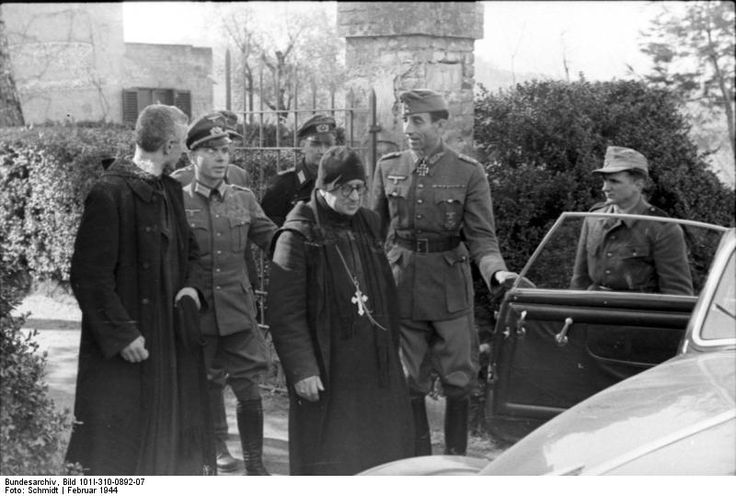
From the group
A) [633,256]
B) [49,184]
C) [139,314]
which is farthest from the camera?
[49,184]

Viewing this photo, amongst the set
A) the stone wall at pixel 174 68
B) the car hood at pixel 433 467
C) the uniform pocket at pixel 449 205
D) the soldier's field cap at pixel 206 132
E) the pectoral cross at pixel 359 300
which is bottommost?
the car hood at pixel 433 467

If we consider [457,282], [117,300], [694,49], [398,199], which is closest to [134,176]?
[117,300]

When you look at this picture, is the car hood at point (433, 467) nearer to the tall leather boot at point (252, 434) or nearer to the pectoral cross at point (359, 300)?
the pectoral cross at point (359, 300)

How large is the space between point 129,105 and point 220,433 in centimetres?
234

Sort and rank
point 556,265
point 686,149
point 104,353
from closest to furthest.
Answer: point 104,353
point 556,265
point 686,149

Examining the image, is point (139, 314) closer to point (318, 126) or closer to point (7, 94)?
point (318, 126)

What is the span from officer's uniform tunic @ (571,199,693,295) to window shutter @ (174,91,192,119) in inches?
110

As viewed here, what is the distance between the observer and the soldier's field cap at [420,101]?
5094 mm

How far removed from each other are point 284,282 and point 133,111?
2.29 meters

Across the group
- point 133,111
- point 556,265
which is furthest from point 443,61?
point 133,111

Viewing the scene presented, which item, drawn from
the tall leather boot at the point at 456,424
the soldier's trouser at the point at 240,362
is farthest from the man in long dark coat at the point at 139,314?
the tall leather boot at the point at 456,424

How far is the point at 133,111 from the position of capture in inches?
252

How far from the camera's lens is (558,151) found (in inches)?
223
